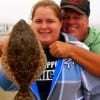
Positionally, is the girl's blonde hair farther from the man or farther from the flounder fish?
the flounder fish

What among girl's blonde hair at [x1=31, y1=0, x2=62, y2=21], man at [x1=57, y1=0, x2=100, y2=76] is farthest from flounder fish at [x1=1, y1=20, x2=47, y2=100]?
man at [x1=57, y1=0, x2=100, y2=76]

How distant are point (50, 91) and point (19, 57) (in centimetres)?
36

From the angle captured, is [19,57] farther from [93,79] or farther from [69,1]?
[69,1]

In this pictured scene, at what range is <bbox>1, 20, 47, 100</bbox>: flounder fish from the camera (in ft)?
2.76

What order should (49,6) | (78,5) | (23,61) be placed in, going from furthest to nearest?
(78,5)
(49,6)
(23,61)

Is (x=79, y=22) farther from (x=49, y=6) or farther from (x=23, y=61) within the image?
(x=23, y=61)

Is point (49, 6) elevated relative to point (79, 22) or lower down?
elevated

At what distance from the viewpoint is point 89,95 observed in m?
1.23

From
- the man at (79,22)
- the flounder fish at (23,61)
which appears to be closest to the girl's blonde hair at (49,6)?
the man at (79,22)

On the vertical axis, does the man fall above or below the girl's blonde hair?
below

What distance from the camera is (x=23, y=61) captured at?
84 cm

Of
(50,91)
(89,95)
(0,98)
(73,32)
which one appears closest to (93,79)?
Result: (89,95)

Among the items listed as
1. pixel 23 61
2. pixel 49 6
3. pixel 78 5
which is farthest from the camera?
pixel 78 5

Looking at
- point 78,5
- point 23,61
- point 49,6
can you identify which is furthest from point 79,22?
point 23,61
